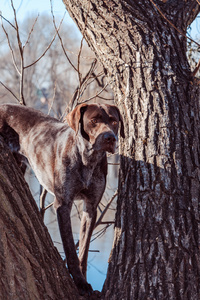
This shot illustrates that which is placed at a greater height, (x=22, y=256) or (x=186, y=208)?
(x=186, y=208)

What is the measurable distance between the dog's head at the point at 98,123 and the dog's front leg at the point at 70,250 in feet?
1.99

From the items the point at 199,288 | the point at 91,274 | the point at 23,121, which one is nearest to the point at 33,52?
the point at 91,274

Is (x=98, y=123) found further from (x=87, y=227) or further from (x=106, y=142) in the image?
(x=87, y=227)

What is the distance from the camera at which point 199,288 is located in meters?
2.74

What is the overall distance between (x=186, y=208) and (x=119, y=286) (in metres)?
0.71

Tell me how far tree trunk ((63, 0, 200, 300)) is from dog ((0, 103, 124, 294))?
0.21 m

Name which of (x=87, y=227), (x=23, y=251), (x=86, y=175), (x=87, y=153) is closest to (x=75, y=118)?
(x=87, y=153)

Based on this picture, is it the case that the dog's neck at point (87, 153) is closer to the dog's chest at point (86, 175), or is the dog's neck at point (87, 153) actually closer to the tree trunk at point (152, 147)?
the dog's chest at point (86, 175)

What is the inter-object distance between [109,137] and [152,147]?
1.10 feet

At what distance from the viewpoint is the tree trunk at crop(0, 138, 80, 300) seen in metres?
2.19

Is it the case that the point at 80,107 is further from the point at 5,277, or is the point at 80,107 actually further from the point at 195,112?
the point at 5,277

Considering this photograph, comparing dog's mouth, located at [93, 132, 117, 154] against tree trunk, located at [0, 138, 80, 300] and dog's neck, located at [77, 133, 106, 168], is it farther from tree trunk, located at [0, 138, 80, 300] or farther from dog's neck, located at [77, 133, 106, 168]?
tree trunk, located at [0, 138, 80, 300]

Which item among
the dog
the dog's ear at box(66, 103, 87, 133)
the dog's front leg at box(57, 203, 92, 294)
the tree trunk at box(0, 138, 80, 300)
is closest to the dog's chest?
the dog

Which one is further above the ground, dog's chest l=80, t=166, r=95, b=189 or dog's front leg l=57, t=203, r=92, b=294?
dog's chest l=80, t=166, r=95, b=189
